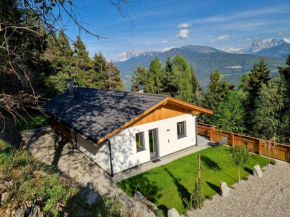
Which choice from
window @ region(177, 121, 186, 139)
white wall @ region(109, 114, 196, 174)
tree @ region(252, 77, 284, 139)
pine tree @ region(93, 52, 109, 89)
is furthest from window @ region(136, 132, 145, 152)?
pine tree @ region(93, 52, 109, 89)

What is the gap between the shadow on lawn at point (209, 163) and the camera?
1062 cm

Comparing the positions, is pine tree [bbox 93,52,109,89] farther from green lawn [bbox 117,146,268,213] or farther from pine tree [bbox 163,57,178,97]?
green lawn [bbox 117,146,268,213]

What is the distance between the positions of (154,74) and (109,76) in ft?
54.3

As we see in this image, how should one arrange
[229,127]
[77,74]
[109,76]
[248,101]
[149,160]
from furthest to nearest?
[109,76]
[77,74]
[248,101]
[229,127]
[149,160]

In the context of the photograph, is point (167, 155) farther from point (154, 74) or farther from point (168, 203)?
point (154, 74)

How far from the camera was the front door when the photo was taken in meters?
11.6

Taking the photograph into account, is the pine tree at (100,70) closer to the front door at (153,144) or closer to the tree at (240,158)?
the front door at (153,144)

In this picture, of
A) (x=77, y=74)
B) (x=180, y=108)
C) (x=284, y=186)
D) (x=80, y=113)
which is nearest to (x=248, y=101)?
(x=180, y=108)

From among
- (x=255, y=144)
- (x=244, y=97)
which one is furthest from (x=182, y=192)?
(x=244, y=97)

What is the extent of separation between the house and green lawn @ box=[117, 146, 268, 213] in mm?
1102

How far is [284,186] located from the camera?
28.7ft

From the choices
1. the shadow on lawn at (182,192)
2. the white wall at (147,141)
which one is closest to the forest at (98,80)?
the white wall at (147,141)

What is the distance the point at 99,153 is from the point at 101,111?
2630 mm

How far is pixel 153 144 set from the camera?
11695 millimetres
